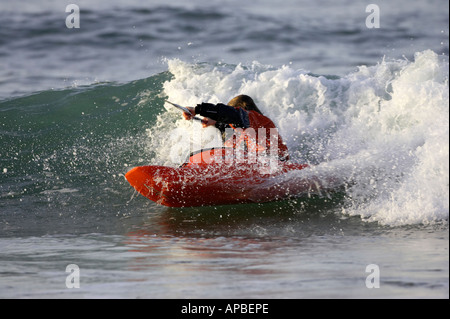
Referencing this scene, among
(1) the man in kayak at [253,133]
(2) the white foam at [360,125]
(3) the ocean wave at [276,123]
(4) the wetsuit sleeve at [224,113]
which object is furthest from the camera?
(1) the man in kayak at [253,133]

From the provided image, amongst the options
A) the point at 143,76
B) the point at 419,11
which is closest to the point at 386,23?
the point at 419,11

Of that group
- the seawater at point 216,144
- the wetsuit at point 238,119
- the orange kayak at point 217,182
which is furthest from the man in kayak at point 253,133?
the seawater at point 216,144

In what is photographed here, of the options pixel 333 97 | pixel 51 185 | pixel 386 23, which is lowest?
pixel 51 185

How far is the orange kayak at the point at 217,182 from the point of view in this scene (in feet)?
19.6

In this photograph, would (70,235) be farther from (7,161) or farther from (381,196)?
(7,161)

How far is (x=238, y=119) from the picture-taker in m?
5.75

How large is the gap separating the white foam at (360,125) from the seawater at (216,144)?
1.0 inches

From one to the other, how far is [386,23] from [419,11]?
→ 1.39 m

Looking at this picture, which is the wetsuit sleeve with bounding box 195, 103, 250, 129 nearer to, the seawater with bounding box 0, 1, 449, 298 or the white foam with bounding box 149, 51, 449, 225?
the seawater with bounding box 0, 1, 449, 298

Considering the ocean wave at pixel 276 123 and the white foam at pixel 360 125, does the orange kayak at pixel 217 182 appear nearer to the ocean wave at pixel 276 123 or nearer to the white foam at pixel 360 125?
the ocean wave at pixel 276 123

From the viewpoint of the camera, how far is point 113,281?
12.4 feet

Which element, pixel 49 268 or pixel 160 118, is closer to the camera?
pixel 49 268

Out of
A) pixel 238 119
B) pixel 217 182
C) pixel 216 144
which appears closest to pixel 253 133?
pixel 238 119

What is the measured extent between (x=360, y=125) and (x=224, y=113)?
2947 mm
